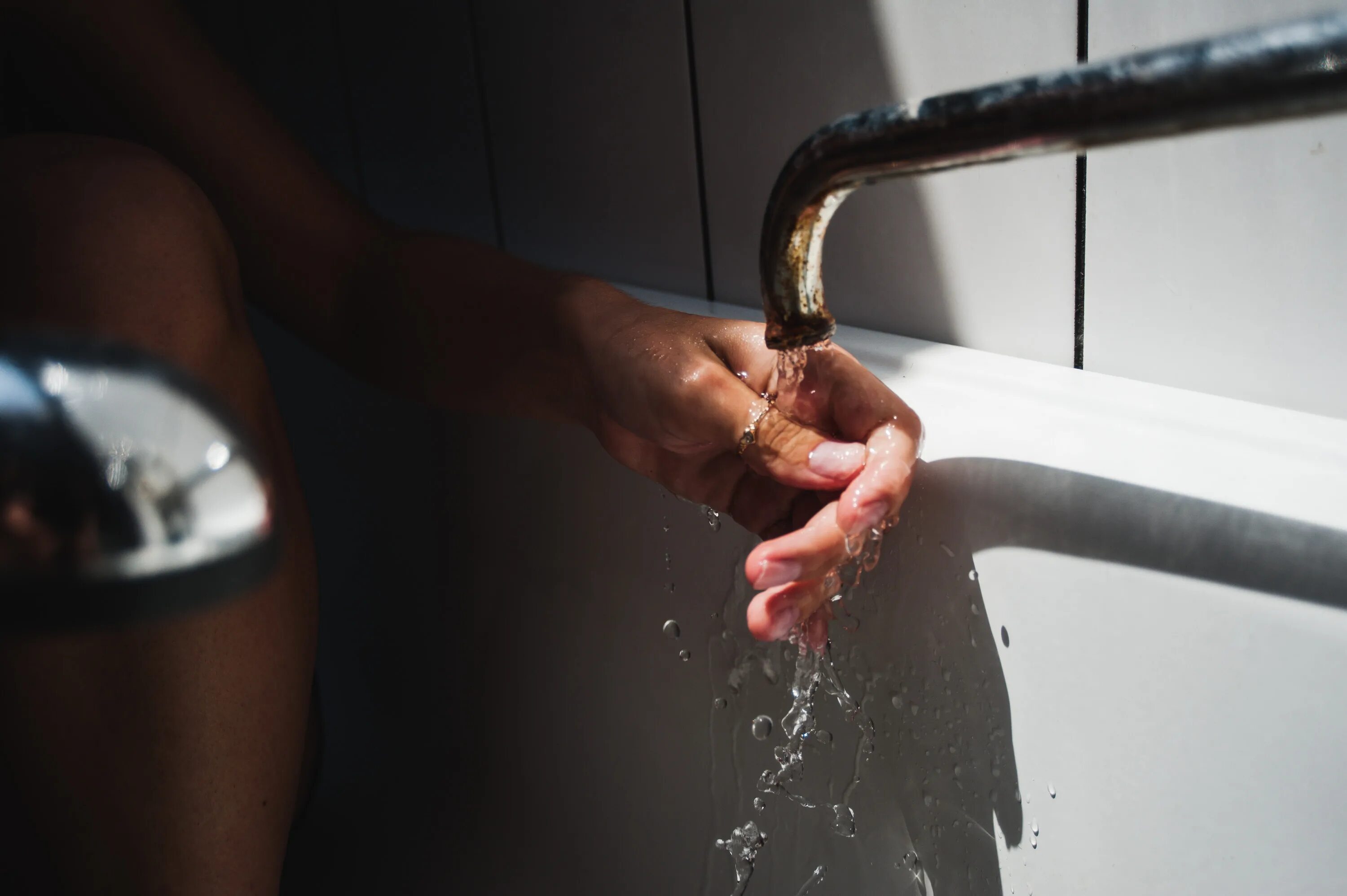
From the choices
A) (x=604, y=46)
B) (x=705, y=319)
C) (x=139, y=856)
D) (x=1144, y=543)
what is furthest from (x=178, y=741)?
(x=604, y=46)

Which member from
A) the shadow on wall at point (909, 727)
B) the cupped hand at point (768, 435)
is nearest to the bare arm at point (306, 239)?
the cupped hand at point (768, 435)

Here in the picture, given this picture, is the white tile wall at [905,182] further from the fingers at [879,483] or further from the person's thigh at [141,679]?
the person's thigh at [141,679]

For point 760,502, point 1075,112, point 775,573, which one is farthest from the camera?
point 760,502

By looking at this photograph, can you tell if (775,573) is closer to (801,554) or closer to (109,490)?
(801,554)

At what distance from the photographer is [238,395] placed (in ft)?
1.90

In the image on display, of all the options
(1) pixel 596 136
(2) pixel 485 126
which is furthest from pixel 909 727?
(2) pixel 485 126

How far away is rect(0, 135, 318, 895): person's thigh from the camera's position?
481 mm

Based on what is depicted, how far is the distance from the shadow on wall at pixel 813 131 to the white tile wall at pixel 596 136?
0.03m

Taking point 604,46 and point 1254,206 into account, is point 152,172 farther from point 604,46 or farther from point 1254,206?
point 1254,206

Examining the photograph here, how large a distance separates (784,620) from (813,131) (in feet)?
1.10

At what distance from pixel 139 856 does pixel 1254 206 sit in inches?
24.3

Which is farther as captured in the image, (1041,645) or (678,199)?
(678,199)

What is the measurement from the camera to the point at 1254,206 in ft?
1.68

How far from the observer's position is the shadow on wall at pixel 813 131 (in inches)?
25.8
